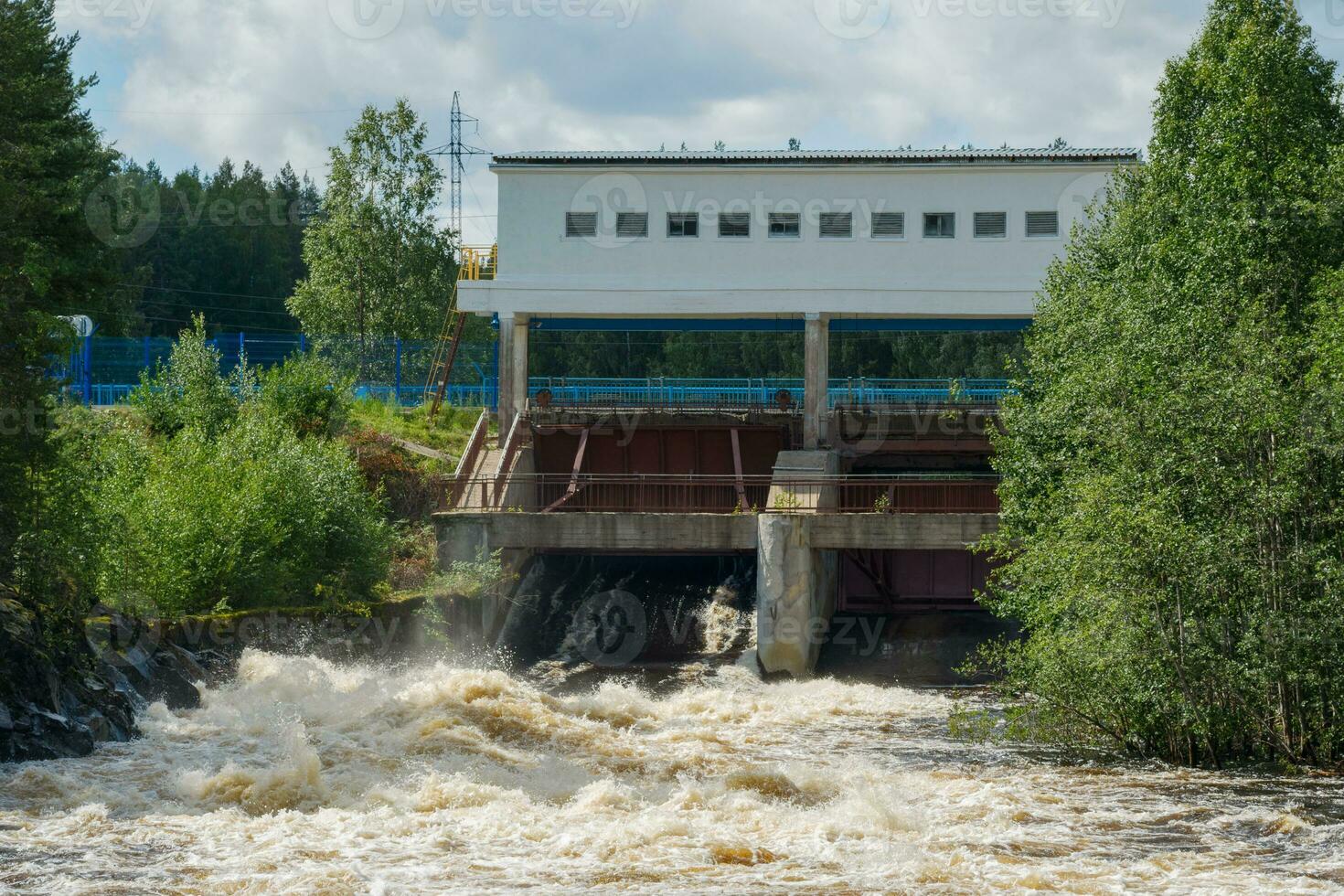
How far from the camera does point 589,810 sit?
49.1ft

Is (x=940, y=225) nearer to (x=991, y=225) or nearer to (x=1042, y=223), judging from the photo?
(x=991, y=225)

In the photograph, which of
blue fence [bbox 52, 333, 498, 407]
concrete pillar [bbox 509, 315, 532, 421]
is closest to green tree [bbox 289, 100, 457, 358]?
blue fence [bbox 52, 333, 498, 407]

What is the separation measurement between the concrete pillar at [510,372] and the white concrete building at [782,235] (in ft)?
0.15

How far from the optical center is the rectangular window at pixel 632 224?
3441 cm

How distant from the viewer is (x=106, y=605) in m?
21.4

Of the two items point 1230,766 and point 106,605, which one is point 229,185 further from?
point 1230,766

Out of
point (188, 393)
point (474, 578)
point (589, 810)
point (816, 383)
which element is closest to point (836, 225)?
point (816, 383)

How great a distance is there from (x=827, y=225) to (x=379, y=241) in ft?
60.9

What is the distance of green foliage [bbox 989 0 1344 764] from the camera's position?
55.2 ft

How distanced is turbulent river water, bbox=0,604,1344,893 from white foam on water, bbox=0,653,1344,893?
1.5 inches

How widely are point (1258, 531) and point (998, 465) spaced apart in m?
5.74

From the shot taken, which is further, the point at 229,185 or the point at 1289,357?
the point at 229,185

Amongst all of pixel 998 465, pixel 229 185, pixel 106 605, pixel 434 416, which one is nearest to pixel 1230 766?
pixel 998 465

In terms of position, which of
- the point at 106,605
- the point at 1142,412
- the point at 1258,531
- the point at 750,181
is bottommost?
the point at 106,605
